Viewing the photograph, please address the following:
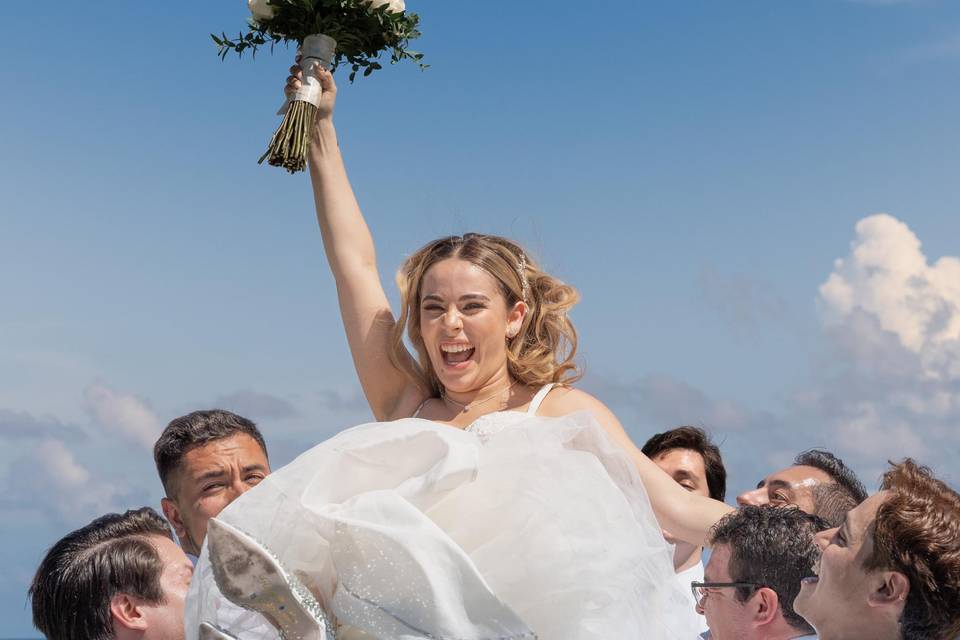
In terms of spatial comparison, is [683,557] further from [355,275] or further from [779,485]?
[355,275]

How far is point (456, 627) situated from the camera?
12.4 feet

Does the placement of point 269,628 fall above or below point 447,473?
below

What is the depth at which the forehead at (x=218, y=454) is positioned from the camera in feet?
19.2

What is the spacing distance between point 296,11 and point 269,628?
128 inches

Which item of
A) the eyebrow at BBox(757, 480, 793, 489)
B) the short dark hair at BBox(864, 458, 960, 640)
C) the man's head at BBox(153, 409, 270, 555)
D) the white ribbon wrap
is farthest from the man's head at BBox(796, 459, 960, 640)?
the white ribbon wrap

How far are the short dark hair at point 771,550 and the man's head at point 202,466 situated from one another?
7.55ft

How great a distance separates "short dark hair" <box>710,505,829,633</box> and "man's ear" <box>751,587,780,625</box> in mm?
21

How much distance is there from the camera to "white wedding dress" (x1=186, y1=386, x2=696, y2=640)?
3.84 meters

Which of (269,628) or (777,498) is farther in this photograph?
(777,498)

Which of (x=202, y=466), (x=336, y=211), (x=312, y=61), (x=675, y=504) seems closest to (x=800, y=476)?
(x=675, y=504)

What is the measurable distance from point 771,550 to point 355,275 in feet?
7.57

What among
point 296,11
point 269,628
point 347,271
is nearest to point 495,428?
point 347,271

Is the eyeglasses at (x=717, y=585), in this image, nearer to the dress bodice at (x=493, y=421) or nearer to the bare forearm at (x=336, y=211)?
the dress bodice at (x=493, y=421)

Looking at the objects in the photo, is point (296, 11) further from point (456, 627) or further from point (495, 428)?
point (456, 627)
